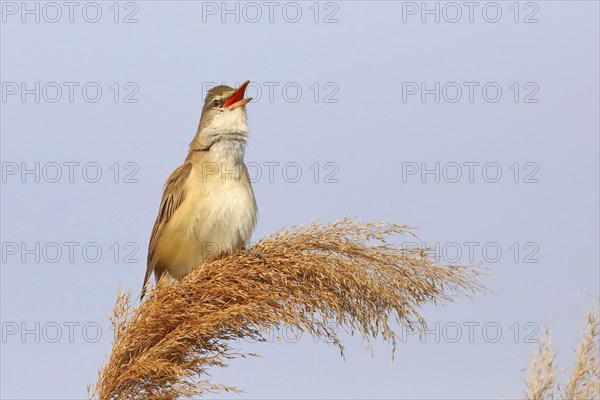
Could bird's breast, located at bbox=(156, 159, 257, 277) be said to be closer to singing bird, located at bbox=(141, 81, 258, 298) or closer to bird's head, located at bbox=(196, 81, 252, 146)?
singing bird, located at bbox=(141, 81, 258, 298)

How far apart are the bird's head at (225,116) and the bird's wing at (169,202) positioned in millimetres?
304

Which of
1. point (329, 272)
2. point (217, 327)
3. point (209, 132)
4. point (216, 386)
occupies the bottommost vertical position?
point (216, 386)

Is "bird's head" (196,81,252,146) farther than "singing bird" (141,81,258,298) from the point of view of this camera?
Yes

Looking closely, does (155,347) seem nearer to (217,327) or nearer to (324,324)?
(217,327)

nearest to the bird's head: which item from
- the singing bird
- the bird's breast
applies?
the singing bird

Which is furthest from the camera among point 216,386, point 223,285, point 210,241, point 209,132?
point 209,132

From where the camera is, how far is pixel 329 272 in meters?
4.09

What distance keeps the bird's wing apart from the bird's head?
0.30 m

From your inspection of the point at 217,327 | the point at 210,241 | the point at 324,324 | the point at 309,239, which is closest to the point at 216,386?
the point at 217,327

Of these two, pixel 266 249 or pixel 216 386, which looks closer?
pixel 216 386

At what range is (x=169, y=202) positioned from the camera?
618 cm

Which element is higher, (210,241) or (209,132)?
(209,132)

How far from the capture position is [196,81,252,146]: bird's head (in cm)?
616

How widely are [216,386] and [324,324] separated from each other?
0.61 metres
